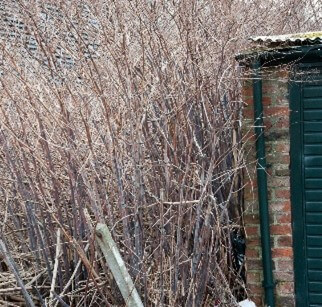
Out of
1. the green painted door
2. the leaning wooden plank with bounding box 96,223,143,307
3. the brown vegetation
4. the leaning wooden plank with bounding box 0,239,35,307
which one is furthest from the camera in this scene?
the green painted door

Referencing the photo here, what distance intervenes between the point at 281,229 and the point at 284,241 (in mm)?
101

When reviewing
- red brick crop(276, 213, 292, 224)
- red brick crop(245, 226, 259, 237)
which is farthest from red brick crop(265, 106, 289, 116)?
red brick crop(245, 226, 259, 237)

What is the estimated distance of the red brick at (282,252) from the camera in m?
4.87

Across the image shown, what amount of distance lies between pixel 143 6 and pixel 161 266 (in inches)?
96.4

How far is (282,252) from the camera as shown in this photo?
16.0 feet

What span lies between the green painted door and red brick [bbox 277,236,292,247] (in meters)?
0.05

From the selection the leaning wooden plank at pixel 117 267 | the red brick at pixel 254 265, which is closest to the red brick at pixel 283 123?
the red brick at pixel 254 265

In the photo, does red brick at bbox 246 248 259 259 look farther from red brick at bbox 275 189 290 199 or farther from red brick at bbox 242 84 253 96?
red brick at bbox 242 84 253 96

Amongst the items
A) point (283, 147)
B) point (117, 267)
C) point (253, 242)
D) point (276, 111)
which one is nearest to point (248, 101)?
point (276, 111)

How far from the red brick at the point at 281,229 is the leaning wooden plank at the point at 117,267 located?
58.5 inches

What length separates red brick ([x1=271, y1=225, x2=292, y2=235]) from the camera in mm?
4879

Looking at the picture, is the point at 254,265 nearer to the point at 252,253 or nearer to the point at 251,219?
the point at 252,253

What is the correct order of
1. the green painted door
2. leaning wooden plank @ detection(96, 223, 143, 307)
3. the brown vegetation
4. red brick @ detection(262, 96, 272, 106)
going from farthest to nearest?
red brick @ detection(262, 96, 272, 106)
the green painted door
the brown vegetation
leaning wooden plank @ detection(96, 223, 143, 307)

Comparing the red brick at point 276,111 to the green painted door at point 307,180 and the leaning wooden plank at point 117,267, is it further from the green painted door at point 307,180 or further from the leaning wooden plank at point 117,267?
the leaning wooden plank at point 117,267
